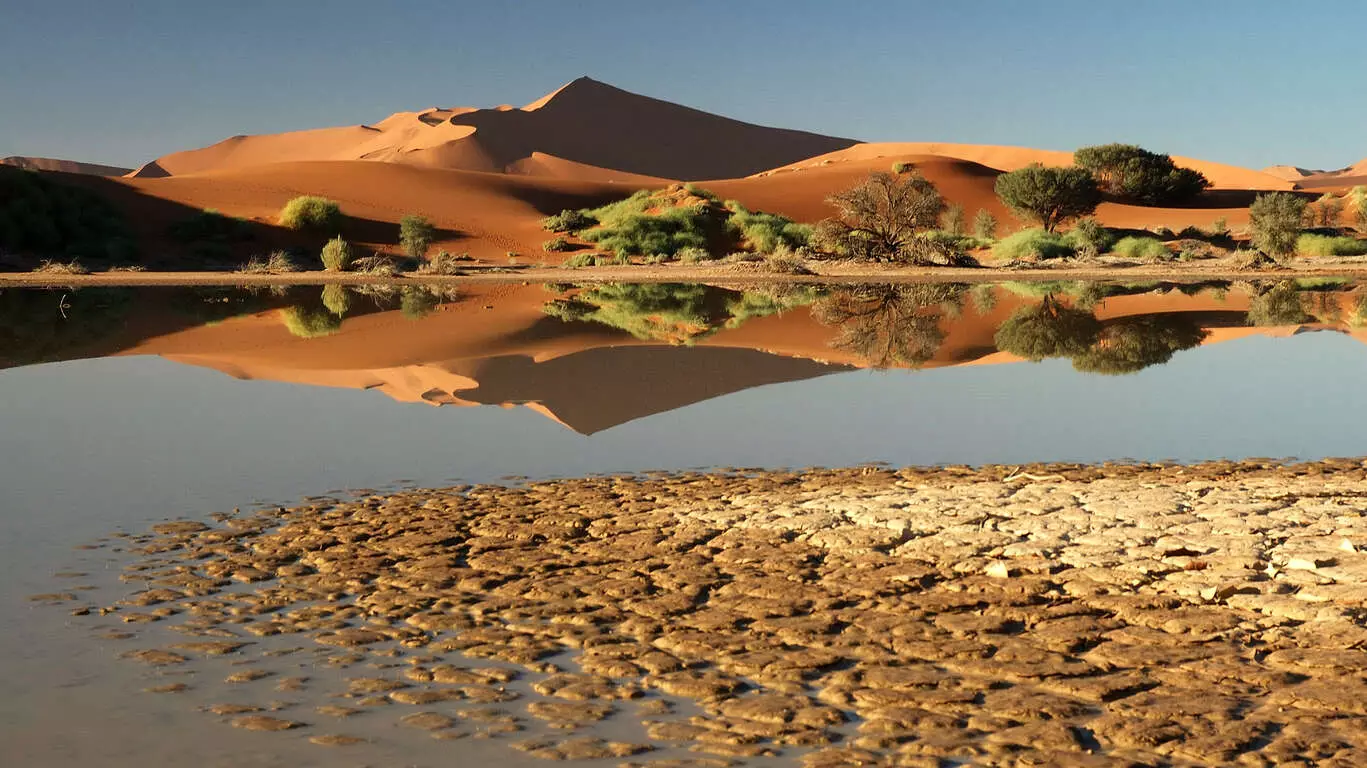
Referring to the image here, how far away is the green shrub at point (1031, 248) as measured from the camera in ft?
155

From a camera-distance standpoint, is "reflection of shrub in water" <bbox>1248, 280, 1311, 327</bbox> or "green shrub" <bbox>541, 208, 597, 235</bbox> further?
"green shrub" <bbox>541, 208, 597, 235</bbox>

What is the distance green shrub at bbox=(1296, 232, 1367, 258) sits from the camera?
48.0 metres

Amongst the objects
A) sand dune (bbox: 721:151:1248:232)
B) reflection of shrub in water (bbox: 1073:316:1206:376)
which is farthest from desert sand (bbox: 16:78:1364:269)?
reflection of shrub in water (bbox: 1073:316:1206:376)

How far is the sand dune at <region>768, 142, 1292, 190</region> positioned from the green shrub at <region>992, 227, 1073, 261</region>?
1761 inches

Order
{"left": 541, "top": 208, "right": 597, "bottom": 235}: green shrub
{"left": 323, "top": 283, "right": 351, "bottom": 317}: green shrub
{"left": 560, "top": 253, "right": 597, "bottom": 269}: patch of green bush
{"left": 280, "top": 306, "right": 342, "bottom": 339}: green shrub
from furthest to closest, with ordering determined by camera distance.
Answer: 1. {"left": 541, "top": 208, "right": 597, "bottom": 235}: green shrub
2. {"left": 560, "top": 253, "right": 597, "bottom": 269}: patch of green bush
3. {"left": 323, "top": 283, "right": 351, "bottom": 317}: green shrub
4. {"left": 280, "top": 306, "right": 342, "bottom": 339}: green shrub

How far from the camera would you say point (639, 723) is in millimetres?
5051

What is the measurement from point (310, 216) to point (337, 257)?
35.3 feet

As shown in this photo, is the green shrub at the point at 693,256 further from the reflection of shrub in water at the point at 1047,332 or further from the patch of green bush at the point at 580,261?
the reflection of shrub in water at the point at 1047,332

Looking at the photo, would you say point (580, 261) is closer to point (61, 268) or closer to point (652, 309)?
point (61, 268)

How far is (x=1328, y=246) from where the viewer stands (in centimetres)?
4803

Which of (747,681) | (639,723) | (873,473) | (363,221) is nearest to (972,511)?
(873,473)

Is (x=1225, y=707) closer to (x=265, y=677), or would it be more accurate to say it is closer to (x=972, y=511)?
(x=972, y=511)

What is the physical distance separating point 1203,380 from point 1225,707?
1135cm

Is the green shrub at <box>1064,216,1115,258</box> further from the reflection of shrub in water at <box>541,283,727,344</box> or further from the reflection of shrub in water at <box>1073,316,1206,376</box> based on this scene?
the reflection of shrub in water at <box>1073,316,1206,376</box>
